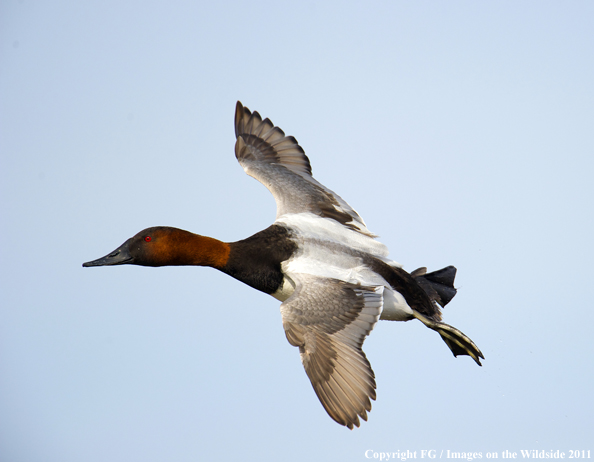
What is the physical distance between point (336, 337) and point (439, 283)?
1.56 m

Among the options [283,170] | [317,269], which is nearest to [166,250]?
[317,269]

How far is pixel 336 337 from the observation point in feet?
12.6

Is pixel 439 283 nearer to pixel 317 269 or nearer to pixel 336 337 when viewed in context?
pixel 317 269

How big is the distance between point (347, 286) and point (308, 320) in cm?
42

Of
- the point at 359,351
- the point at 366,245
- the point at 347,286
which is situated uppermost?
the point at 366,245

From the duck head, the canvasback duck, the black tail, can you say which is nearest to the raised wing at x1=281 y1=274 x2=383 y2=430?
the canvasback duck

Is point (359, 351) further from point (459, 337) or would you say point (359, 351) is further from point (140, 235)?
point (140, 235)

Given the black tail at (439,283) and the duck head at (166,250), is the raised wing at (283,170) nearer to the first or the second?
the black tail at (439,283)

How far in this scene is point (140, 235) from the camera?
4617mm

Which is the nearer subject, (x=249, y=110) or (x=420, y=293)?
(x=420, y=293)

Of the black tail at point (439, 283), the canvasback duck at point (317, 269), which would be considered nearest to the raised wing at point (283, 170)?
the canvasback duck at point (317, 269)

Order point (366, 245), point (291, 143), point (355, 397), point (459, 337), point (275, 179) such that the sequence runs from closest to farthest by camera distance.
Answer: point (355, 397) < point (459, 337) < point (366, 245) < point (275, 179) < point (291, 143)

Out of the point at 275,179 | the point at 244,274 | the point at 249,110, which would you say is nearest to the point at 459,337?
the point at 244,274

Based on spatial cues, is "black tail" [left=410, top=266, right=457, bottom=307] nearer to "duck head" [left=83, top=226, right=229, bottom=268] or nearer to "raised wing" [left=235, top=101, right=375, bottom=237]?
"raised wing" [left=235, top=101, right=375, bottom=237]
